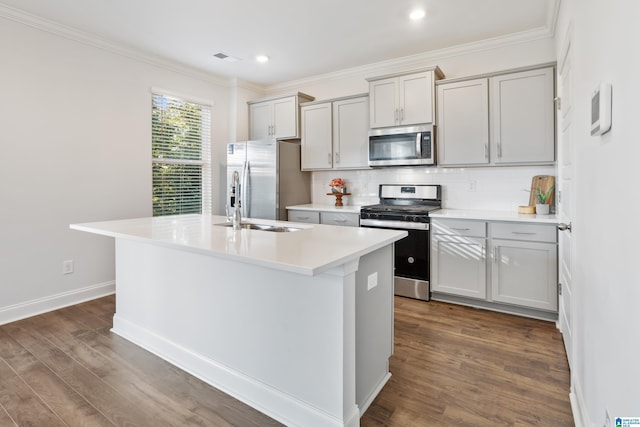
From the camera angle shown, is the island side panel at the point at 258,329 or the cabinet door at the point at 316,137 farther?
the cabinet door at the point at 316,137

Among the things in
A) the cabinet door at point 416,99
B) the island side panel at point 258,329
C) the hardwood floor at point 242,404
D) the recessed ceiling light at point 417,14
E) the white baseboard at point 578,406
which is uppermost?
the recessed ceiling light at point 417,14

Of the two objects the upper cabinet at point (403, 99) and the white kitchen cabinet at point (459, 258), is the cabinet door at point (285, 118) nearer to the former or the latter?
the upper cabinet at point (403, 99)

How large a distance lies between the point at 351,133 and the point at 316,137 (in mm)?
497

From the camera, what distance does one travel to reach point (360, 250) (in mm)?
1625

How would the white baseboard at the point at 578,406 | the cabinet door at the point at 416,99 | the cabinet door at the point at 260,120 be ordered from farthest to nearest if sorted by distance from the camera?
the cabinet door at the point at 260,120 < the cabinet door at the point at 416,99 < the white baseboard at the point at 578,406

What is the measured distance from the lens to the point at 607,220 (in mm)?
1163

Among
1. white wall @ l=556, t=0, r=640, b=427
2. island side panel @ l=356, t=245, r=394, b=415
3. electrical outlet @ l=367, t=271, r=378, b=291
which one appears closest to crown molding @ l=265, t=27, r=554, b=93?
white wall @ l=556, t=0, r=640, b=427

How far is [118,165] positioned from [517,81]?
4061 mm

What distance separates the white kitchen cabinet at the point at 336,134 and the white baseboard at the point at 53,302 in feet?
8.85

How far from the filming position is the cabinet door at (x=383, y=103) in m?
3.88

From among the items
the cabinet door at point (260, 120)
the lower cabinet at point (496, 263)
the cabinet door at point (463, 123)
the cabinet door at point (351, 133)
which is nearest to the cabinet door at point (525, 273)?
the lower cabinet at point (496, 263)

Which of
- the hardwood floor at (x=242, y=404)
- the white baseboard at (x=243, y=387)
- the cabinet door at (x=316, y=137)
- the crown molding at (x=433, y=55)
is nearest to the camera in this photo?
the white baseboard at (x=243, y=387)

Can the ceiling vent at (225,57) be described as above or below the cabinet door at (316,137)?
above

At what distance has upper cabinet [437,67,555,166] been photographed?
3180 mm
